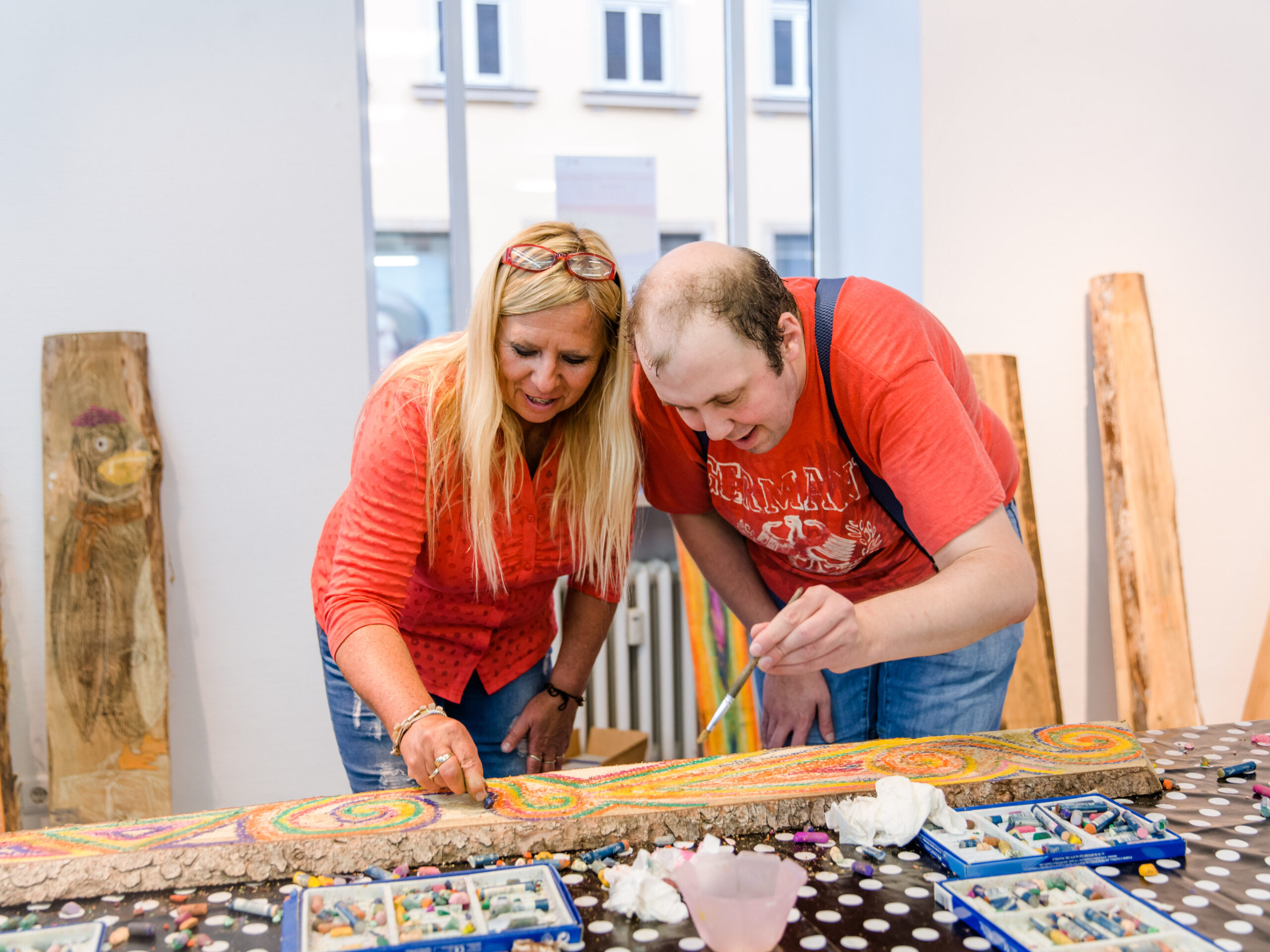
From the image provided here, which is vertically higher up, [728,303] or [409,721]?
[728,303]

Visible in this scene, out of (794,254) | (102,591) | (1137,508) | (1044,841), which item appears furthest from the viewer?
(794,254)

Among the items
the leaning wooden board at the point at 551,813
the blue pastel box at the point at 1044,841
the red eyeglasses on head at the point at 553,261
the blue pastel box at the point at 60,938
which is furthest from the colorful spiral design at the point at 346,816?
the red eyeglasses on head at the point at 553,261

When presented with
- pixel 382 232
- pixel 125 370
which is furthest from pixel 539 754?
pixel 382 232

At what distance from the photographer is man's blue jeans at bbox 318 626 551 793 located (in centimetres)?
161

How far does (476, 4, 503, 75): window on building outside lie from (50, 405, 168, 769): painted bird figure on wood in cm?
149

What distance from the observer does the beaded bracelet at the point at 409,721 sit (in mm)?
1272

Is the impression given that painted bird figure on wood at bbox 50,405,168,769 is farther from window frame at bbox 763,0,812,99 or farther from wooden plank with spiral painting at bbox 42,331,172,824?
window frame at bbox 763,0,812,99

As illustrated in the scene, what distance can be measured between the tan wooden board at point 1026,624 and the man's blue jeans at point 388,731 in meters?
1.56

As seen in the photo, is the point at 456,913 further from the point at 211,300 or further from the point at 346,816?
the point at 211,300

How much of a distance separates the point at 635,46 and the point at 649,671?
195cm

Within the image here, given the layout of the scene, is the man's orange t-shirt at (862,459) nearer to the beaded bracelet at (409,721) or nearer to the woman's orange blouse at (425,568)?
the woman's orange blouse at (425,568)

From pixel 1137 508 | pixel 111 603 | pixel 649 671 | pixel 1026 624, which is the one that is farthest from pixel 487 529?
pixel 1137 508

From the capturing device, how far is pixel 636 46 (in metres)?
3.09

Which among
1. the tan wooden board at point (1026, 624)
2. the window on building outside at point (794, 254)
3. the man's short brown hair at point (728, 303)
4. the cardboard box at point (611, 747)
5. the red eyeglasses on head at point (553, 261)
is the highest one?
the window on building outside at point (794, 254)
